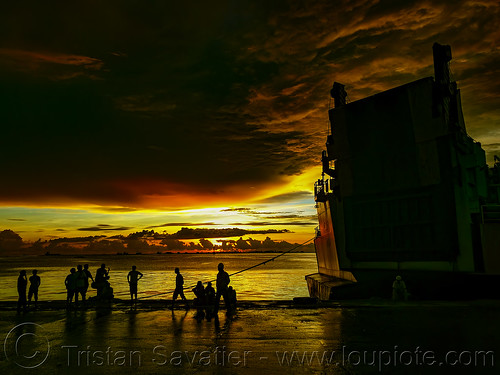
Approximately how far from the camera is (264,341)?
8859mm

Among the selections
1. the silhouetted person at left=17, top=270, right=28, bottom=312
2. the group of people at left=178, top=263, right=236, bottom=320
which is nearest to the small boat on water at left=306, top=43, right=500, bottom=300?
the group of people at left=178, top=263, right=236, bottom=320

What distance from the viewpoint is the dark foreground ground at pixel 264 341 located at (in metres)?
7.02

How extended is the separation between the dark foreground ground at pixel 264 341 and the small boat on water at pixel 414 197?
337cm

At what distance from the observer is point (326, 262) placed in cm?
3045

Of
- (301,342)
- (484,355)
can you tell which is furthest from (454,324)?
(301,342)

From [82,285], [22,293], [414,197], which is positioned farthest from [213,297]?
[414,197]

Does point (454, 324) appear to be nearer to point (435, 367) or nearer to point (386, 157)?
point (435, 367)

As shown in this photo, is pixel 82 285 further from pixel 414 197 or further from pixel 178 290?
pixel 414 197

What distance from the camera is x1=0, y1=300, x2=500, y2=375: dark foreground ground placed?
702 centimetres

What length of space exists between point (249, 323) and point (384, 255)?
413 inches

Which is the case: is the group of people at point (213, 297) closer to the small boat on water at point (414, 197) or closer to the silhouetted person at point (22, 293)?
the silhouetted person at point (22, 293)

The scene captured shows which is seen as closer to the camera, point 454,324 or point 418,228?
point 454,324

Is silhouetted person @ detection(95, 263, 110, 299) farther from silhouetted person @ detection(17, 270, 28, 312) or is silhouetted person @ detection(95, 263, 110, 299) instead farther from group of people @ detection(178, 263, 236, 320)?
group of people @ detection(178, 263, 236, 320)

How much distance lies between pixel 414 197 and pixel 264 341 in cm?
1271
